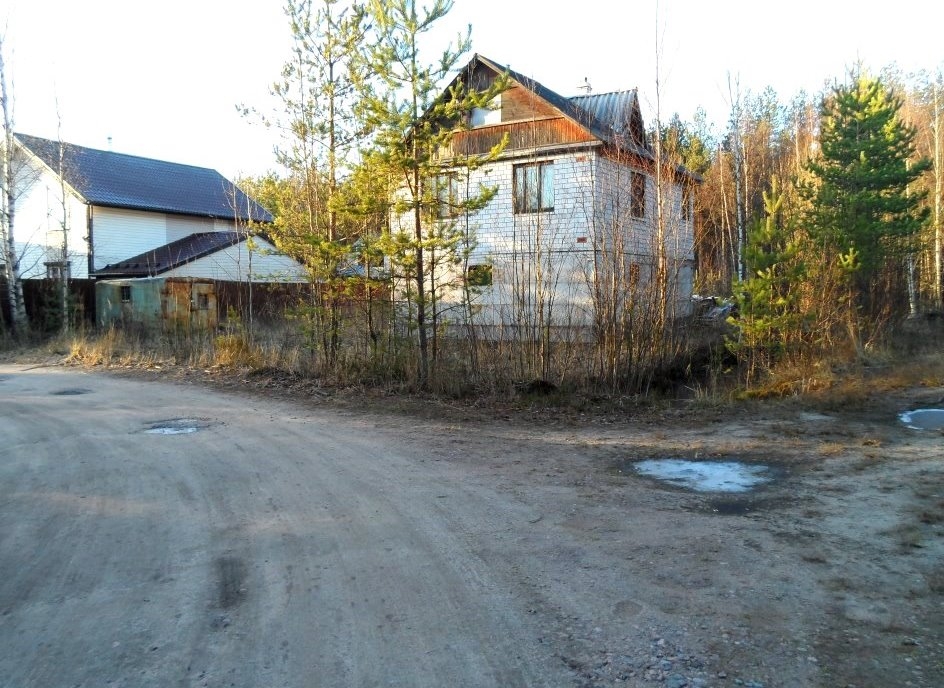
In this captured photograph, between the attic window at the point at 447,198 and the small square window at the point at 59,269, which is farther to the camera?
the small square window at the point at 59,269

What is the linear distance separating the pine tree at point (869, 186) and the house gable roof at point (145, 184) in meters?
21.9

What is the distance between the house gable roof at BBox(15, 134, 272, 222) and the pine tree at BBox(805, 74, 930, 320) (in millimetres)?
21888

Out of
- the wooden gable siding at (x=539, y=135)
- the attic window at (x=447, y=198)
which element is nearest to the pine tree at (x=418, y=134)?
the attic window at (x=447, y=198)

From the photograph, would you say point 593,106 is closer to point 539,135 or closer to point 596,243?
point 539,135

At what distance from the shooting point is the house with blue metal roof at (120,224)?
1164 inches

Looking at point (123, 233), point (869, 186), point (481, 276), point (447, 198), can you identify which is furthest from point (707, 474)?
point (123, 233)

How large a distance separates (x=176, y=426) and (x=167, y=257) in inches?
948

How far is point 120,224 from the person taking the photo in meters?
31.3

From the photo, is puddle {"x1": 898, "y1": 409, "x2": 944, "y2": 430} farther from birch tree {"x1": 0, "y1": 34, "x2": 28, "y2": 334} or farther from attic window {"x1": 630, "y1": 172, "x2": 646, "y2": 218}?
birch tree {"x1": 0, "y1": 34, "x2": 28, "y2": 334}

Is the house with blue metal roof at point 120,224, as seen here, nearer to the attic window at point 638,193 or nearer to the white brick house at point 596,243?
the white brick house at point 596,243

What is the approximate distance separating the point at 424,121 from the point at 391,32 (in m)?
1.49

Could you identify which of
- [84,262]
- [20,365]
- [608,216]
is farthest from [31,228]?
[608,216]

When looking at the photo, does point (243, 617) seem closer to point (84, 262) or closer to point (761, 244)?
point (761, 244)

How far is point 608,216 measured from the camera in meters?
12.4
